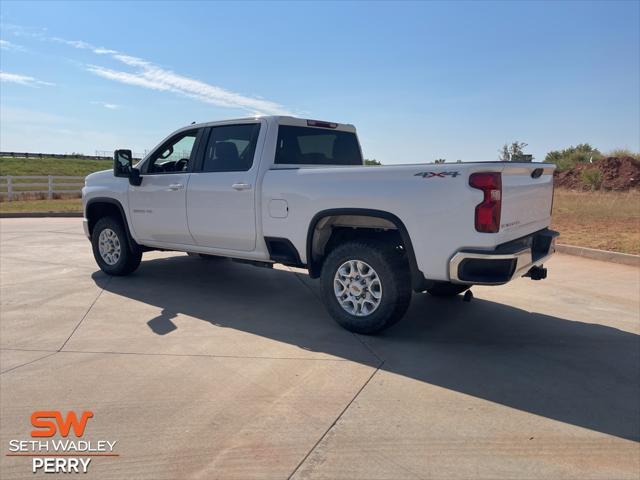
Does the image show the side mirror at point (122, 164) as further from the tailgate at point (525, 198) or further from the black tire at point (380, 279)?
the tailgate at point (525, 198)

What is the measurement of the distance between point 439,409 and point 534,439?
58 cm

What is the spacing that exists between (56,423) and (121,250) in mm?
4048

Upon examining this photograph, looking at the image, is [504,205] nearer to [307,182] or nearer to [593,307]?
[307,182]

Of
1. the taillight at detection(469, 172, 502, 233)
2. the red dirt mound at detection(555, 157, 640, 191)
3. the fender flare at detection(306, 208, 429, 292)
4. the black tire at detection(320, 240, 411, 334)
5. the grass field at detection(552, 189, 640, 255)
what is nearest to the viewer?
the taillight at detection(469, 172, 502, 233)

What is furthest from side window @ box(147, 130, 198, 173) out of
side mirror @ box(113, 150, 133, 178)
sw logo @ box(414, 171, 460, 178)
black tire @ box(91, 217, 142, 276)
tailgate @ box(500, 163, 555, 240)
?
tailgate @ box(500, 163, 555, 240)

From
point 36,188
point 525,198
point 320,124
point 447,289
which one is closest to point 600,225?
point 447,289

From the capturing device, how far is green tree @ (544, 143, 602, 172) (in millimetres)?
36213

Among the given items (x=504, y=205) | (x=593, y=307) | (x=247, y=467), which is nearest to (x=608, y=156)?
(x=593, y=307)

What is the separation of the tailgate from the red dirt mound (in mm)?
28181

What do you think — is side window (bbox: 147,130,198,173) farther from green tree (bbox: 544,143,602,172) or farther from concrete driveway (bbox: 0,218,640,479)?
green tree (bbox: 544,143,602,172)

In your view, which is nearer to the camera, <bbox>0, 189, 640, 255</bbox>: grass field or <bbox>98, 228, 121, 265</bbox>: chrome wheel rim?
<bbox>98, 228, 121, 265</bbox>: chrome wheel rim

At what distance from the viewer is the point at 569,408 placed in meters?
3.27

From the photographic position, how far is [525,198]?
4215 mm

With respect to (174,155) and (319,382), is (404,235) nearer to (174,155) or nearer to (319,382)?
(319,382)
